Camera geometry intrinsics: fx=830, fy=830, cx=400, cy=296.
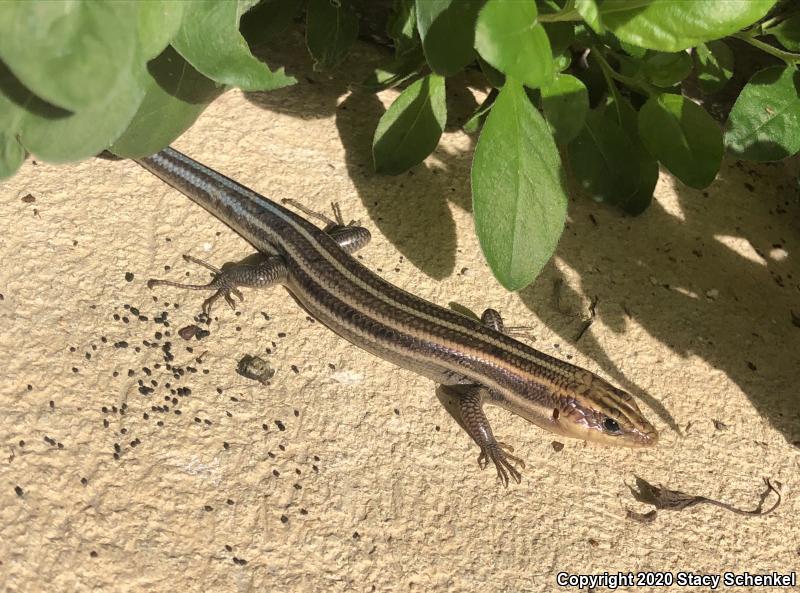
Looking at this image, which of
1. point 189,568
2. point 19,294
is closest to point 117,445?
point 189,568

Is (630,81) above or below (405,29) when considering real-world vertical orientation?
below

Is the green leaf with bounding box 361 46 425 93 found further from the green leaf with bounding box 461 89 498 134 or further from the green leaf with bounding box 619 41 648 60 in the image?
the green leaf with bounding box 619 41 648 60

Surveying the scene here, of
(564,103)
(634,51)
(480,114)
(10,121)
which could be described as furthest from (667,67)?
(10,121)

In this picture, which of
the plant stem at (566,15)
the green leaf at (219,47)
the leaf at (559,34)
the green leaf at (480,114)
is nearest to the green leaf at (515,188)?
the plant stem at (566,15)

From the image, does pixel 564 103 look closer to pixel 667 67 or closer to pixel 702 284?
pixel 667 67

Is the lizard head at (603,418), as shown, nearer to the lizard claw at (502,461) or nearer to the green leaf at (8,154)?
the lizard claw at (502,461)
